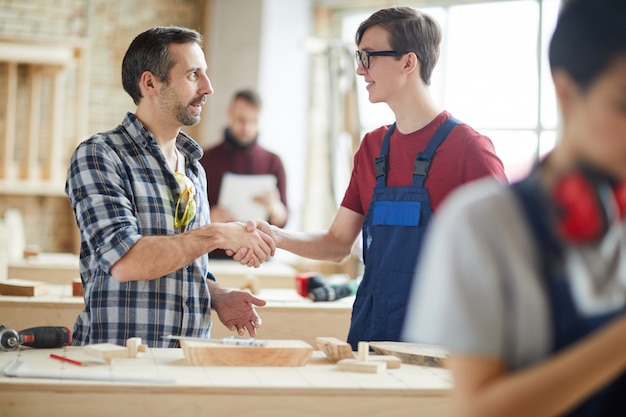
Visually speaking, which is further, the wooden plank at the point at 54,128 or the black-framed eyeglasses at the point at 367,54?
the wooden plank at the point at 54,128

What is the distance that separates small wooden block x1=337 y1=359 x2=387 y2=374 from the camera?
96.6 inches

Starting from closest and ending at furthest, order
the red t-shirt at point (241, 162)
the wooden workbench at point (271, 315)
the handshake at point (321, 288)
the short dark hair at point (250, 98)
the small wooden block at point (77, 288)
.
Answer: the wooden workbench at point (271, 315)
the small wooden block at point (77, 288)
the handshake at point (321, 288)
the short dark hair at point (250, 98)
the red t-shirt at point (241, 162)

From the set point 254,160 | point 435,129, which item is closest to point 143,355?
point 435,129

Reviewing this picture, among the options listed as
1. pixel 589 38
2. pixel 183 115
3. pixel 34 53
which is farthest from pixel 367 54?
pixel 34 53

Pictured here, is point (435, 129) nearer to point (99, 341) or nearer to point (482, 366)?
point (99, 341)

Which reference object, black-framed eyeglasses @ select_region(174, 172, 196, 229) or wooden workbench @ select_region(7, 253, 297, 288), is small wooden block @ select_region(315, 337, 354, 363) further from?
wooden workbench @ select_region(7, 253, 297, 288)

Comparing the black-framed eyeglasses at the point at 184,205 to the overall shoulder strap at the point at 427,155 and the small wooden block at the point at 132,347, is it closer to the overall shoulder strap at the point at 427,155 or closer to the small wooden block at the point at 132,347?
the small wooden block at the point at 132,347

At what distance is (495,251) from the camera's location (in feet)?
4.06

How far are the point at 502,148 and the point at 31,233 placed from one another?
13.6ft

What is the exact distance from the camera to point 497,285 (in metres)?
1.23

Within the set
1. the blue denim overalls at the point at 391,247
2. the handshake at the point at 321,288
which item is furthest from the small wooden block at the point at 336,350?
the handshake at the point at 321,288

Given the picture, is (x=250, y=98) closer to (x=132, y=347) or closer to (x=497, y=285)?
(x=132, y=347)

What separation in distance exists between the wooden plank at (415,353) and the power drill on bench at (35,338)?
939mm

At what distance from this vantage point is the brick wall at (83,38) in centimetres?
781
